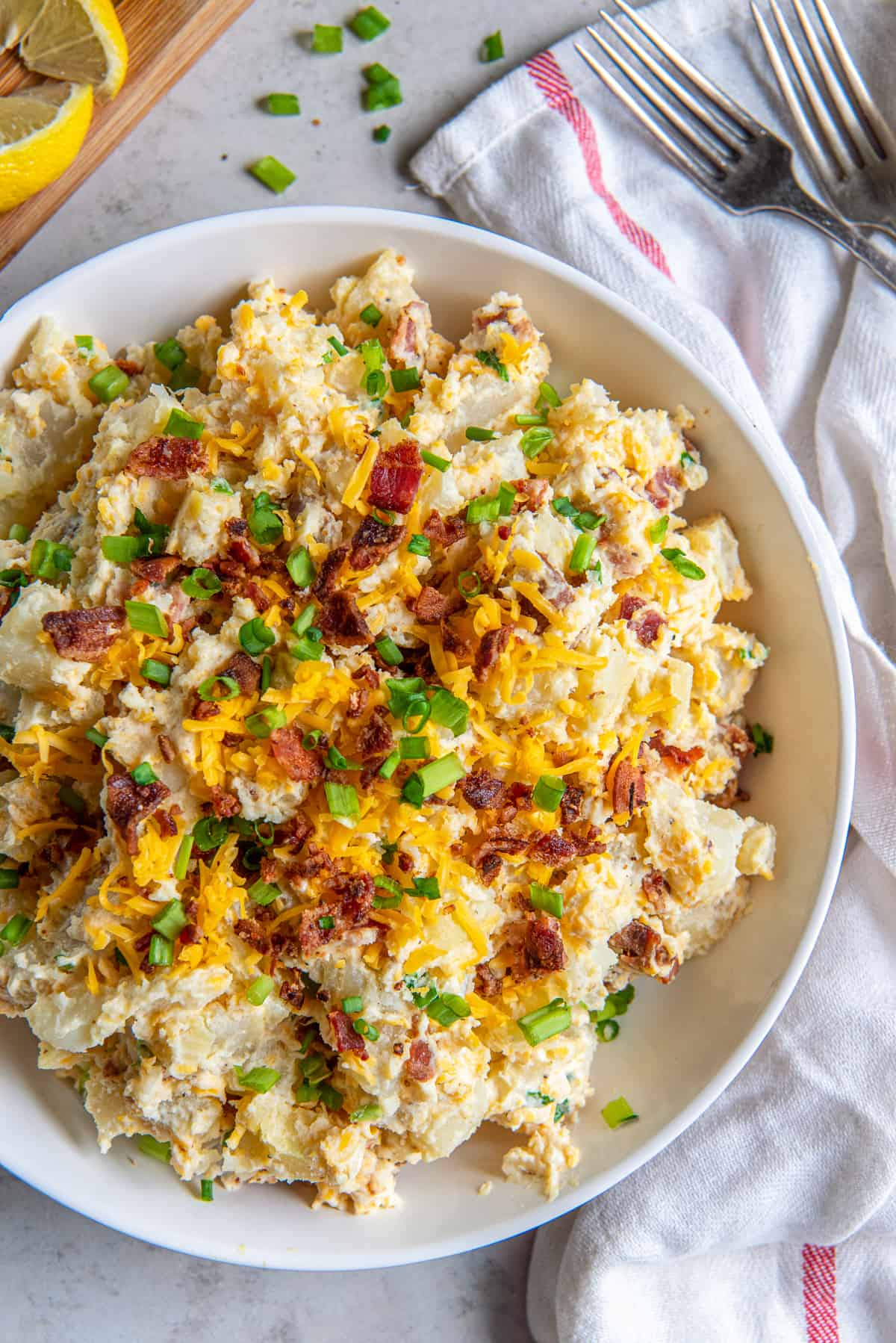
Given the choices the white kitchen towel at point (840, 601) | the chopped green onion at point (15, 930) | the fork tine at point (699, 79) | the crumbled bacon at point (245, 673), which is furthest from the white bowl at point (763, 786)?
the crumbled bacon at point (245, 673)

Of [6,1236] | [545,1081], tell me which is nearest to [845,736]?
[545,1081]

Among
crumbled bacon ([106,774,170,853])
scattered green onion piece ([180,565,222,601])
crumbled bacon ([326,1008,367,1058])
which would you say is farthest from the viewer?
crumbled bacon ([326,1008,367,1058])

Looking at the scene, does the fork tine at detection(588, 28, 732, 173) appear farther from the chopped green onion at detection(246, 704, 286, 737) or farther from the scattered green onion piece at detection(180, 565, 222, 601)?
the chopped green onion at detection(246, 704, 286, 737)

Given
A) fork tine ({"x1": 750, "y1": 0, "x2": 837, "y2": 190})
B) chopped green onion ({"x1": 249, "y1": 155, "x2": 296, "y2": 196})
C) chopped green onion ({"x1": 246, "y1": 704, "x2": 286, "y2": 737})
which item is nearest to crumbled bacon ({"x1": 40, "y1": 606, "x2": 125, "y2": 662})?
chopped green onion ({"x1": 246, "y1": 704, "x2": 286, "y2": 737})

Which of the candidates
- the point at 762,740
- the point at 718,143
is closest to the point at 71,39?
the point at 718,143

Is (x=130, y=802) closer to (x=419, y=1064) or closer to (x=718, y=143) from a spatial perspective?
(x=419, y=1064)

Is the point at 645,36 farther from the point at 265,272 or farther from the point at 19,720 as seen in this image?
the point at 19,720
